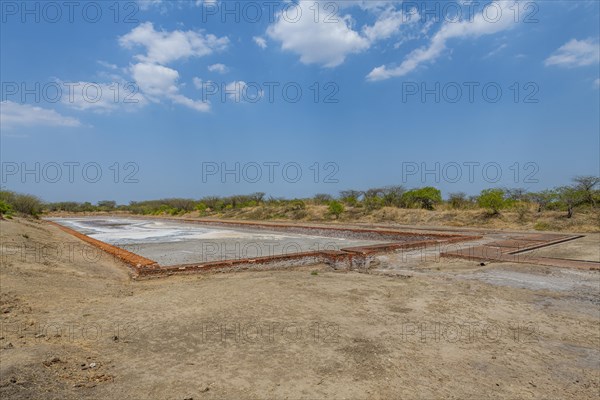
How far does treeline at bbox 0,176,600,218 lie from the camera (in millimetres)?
18375

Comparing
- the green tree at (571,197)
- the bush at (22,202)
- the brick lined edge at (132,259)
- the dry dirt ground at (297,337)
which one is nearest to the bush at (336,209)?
the green tree at (571,197)

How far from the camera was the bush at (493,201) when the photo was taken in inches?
778

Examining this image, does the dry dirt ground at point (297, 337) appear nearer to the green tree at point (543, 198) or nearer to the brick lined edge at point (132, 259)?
the brick lined edge at point (132, 259)

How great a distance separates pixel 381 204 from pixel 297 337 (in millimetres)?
25255

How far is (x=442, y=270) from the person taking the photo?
22.9ft

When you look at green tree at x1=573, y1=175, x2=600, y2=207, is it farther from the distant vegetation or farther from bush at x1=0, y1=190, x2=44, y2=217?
bush at x1=0, y1=190, x2=44, y2=217

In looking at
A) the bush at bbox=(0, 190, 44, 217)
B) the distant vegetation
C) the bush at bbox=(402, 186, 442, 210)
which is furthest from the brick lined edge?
the bush at bbox=(402, 186, 442, 210)

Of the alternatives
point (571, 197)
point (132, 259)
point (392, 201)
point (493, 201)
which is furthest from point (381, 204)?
point (132, 259)

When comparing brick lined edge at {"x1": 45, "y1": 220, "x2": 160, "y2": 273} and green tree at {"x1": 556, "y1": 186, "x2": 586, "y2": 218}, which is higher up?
green tree at {"x1": 556, "y1": 186, "x2": 586, "y2": 218}

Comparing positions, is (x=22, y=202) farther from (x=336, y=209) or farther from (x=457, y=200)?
(x=457, y=200)

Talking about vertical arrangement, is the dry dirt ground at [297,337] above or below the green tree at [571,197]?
below

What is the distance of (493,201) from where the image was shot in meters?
19.8

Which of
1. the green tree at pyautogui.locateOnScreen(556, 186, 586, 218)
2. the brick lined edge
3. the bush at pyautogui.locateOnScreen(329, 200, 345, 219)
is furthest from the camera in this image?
the bush at pyautogui.locateOnScreen(329, 200, 345, 219)

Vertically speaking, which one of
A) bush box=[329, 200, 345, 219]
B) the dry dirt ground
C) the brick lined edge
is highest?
bush box=[329, 200, 345, 219]
